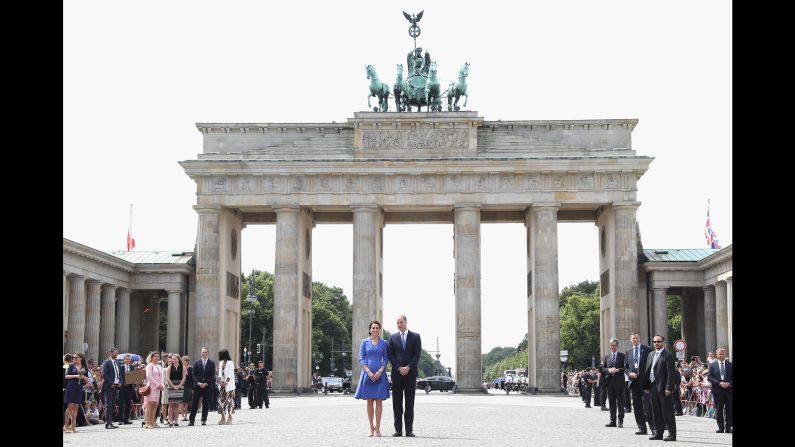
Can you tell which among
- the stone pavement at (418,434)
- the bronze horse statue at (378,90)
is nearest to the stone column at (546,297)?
the bronze horse statue at (378,90)

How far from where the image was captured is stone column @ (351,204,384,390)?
6744 centimetres

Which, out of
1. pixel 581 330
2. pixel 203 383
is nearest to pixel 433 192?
pixel 203 383

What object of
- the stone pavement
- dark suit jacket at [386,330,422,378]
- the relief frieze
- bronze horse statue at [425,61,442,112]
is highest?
bronze horse statue at [425,61,442,112]

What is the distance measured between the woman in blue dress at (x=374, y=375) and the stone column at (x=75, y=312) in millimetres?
45069

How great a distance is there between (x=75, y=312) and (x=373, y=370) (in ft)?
150

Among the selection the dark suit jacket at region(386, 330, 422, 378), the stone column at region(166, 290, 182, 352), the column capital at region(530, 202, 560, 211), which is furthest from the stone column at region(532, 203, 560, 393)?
the dark suit jacket at region(386, 330, 422, 378)

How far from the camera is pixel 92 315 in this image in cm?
6762

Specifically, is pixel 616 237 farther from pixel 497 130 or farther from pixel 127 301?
pixel 127 301

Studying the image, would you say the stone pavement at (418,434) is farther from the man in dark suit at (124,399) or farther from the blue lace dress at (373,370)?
the man in dark suit at (124,399)

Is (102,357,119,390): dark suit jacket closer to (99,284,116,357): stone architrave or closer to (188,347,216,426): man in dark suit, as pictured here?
(188,347,216,426): man in dark suit

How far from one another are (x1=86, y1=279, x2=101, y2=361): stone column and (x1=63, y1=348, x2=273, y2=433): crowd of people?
3410 cm

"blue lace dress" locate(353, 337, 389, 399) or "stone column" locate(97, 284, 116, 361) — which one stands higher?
"stone column" locate(97, 284, 116, 361)
